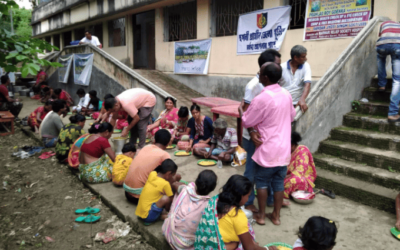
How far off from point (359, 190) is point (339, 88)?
5.84 feet

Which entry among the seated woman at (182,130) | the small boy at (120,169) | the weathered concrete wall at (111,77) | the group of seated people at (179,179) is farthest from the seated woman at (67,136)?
the weathered concrete wall at (111,77)

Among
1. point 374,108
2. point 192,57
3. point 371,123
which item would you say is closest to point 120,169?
point 371,123

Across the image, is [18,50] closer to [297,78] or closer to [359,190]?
[297,78]

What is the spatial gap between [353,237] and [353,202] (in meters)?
0.83

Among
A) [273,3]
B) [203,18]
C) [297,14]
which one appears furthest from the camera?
[203,18]

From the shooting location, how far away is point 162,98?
863 centimetres

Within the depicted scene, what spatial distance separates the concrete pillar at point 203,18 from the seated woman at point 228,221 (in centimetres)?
845

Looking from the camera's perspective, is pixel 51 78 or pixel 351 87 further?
pixel 51 78

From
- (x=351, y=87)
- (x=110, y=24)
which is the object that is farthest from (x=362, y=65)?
(x=110, y=24)

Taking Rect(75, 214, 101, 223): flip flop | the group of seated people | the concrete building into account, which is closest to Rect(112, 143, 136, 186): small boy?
the group of seated people

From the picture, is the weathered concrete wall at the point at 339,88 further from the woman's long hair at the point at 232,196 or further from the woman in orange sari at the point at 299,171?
the woman's long hair at the point at 232,196

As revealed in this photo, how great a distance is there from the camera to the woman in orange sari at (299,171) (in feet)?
12.6

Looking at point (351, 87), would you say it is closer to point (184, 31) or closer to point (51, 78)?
point (184, 31)

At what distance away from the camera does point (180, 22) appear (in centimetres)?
1140
